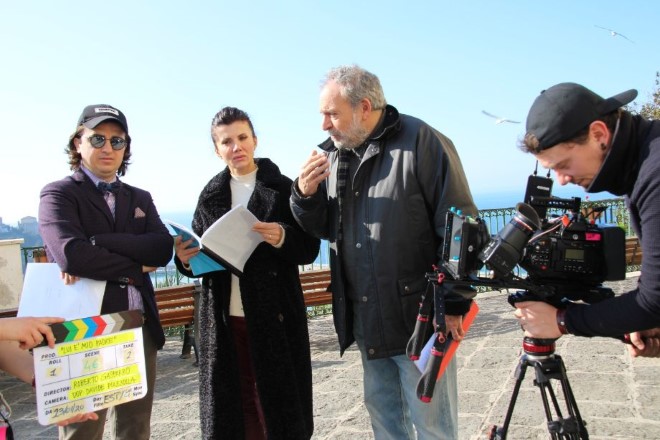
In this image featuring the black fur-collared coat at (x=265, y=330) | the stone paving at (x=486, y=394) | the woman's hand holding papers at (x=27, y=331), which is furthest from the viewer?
the stone paving at (x=486, y=394)

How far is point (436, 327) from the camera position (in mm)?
2203

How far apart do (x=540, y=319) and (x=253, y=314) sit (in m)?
1.57

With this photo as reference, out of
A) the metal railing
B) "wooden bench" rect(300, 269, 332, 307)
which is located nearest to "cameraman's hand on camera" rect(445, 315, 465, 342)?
the metal railing

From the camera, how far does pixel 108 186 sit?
10.5ft

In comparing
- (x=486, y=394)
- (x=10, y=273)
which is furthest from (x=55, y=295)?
(x=10, y=273)

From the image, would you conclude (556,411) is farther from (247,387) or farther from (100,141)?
(100,141)

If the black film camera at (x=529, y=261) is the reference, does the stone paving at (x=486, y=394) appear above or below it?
below

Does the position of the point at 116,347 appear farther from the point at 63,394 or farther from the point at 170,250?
the point at 170,250

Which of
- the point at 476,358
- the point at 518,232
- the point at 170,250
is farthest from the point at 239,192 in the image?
the point at 476,358

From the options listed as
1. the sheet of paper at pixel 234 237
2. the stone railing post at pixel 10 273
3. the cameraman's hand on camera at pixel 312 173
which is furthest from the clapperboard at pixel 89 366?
the stone railing post at pixel 10 273

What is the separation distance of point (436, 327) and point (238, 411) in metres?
1.50

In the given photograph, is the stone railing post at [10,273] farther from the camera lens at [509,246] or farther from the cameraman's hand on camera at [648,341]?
the cameraman's hand on camera at [648,341]

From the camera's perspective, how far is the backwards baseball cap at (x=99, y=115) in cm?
310

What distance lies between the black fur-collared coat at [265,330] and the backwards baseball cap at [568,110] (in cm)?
160
